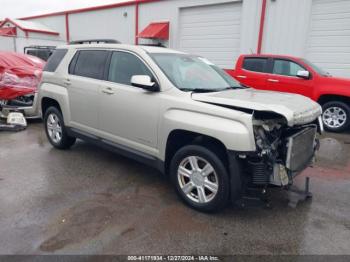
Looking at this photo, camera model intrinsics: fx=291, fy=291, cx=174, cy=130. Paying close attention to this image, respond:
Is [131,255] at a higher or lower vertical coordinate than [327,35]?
lower

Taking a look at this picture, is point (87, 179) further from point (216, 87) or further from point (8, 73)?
point (8, 73)

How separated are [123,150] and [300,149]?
2305mm

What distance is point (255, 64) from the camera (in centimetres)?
873

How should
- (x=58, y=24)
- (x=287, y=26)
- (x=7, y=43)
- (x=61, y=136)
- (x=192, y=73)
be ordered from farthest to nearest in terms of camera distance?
1. (x=58, y=24)
2. (x=7, y=43)
3. (x=287, y=26)
4. (x=61, y=136)
5. (x=192, y=73)

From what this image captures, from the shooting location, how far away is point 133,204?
3533 millimetres

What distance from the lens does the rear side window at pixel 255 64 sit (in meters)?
8.58

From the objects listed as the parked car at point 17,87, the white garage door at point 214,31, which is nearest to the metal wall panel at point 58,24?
the white garage door at point 214,31

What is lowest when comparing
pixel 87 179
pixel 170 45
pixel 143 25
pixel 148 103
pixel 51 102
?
pixel 87 179

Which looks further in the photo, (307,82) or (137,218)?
(307,82)

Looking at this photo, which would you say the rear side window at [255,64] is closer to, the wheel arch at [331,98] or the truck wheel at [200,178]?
the wheel arch at [331,98]

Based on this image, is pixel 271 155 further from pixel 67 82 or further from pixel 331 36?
pixel 331 36

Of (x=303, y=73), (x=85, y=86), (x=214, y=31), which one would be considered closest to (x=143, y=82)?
(x=85, y=86)

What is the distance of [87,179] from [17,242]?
1.54m

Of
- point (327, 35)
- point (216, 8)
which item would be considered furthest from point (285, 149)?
point (216, 8)
